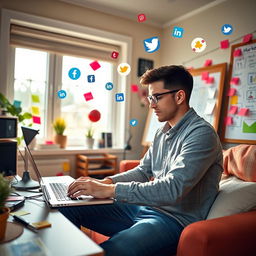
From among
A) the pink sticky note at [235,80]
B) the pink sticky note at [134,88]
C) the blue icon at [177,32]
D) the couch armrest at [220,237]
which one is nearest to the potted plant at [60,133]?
the pink sticky note at [134,88]

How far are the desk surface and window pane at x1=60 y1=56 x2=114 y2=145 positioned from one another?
2386 mm

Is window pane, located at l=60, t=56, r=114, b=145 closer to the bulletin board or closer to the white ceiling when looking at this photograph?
the white ceiling

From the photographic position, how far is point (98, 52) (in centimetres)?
333

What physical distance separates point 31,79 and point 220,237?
2679 mm

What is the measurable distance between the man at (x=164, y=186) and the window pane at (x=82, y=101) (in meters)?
1.87

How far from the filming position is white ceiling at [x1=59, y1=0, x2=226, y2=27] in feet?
9.73

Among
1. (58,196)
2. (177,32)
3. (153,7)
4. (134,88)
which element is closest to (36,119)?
(134,88)

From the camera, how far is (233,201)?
1349mm

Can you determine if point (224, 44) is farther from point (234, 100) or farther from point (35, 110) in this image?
point (35, 110)

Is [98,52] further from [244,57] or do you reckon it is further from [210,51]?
[244,57]

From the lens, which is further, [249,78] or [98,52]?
[98,52]

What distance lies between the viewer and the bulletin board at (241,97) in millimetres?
2447

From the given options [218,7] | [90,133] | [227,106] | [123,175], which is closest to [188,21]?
[218,7]

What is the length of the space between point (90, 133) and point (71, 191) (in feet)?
7.00
